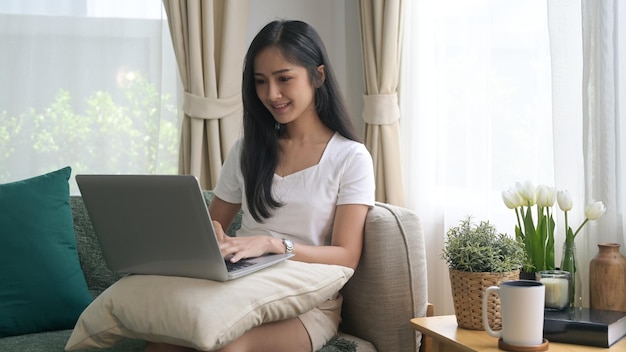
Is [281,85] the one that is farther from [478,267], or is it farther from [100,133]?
[100,133]

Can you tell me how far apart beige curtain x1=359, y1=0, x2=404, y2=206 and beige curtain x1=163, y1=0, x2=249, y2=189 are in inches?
20.9

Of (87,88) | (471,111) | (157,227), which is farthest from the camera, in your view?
(87,88)

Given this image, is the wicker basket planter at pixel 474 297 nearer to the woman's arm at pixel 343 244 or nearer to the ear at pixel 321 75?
the woman's arm at pixel 343 244

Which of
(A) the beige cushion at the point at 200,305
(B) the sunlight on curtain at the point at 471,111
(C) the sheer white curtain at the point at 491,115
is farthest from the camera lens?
(B) the sunlight on curtain at the point at 471,111

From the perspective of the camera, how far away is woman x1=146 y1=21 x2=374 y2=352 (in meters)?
2.08

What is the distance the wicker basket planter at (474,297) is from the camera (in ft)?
6.00

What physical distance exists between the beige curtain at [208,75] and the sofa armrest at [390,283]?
51.5 inches

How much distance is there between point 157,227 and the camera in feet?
5.65

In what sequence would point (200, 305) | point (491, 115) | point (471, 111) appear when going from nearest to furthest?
1. point (200, 305)
2. point (491, 115)
3. point (471, 111)

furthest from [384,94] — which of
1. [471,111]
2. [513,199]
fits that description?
[513,199]

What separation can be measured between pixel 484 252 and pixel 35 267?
3.82 feet

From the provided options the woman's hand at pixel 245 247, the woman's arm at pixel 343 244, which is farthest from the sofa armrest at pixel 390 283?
the woman's hand at pixel 245 247

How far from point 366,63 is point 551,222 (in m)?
1.49

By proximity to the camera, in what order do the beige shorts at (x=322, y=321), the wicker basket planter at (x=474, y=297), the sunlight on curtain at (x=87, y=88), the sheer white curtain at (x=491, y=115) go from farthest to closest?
1. the sunlight on curtain at (x=87, y=88)
2. the sheer white curtain at (x=491, y=115)
3. the beige shorts at (x=322, y=321)
4. the wicker basket planter at (x=474, y=297)
